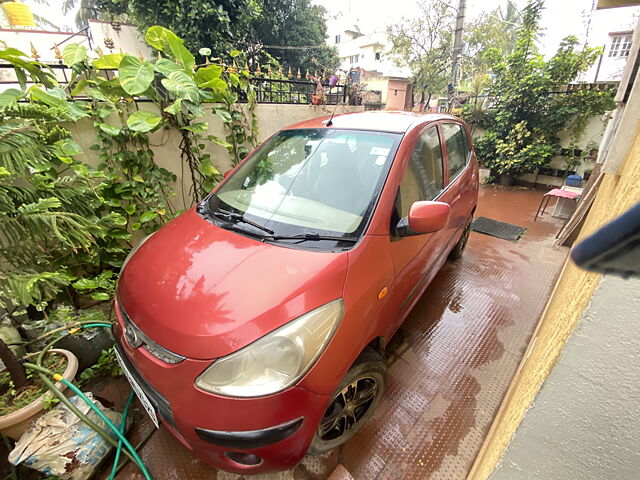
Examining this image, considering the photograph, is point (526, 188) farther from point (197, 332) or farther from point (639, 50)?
point (197, 332)

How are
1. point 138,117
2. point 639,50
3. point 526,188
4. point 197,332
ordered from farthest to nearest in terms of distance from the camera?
point 526,188
point 639,50
point 138,117
point 197,332

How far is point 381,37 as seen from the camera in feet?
82.7

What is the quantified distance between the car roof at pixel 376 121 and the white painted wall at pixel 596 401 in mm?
1663

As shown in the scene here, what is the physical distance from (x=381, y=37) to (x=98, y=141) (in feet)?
95.7

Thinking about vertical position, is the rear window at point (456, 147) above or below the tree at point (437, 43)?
below

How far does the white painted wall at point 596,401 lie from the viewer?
604 mm

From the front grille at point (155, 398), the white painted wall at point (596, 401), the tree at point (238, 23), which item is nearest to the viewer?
the white painted wall at point (596, 401)

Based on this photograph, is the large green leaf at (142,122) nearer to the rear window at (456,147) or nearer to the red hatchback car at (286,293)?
the red hatchback car at (286,293)

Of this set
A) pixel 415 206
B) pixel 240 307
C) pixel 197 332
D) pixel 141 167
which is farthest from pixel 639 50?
pixel 141 167

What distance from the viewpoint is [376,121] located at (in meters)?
2.20

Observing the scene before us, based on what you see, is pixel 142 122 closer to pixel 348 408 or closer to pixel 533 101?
pixel 348 408

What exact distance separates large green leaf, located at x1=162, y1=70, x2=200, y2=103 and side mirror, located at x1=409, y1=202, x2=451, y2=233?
7.55 ft

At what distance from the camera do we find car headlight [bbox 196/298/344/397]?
116cm

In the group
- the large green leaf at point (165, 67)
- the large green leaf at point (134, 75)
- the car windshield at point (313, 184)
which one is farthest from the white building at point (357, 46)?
the car windshield at point (313, 184)
